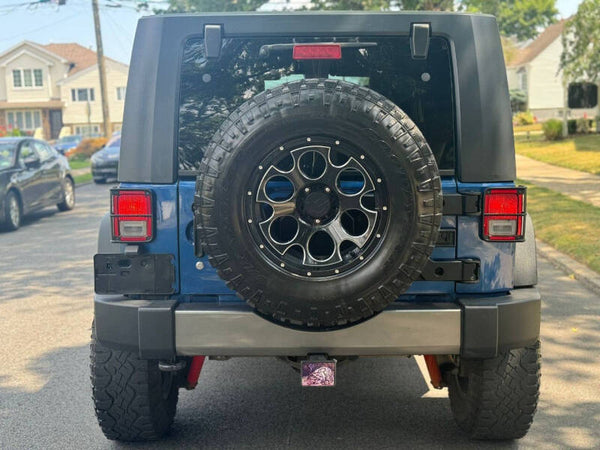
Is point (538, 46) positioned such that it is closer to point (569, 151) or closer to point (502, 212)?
point (569, 151)

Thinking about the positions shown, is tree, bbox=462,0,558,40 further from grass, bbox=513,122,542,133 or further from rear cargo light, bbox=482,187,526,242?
rear cargo light, bbox=482,187,526,242

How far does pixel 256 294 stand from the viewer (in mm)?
3914

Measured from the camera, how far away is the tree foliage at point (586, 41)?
3753 cm

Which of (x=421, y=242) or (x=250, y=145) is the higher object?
(x=250, y=145)

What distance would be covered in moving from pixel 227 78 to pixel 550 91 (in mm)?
68663

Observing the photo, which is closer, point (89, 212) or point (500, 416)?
point (500, 416)

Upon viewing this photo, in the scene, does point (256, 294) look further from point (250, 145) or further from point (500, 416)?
point (500, 416)

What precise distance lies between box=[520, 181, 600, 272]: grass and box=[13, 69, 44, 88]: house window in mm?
68605

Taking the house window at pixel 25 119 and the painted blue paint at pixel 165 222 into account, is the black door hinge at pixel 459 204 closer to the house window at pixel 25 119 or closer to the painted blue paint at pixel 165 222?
the painted blue paint at pixel 165 222

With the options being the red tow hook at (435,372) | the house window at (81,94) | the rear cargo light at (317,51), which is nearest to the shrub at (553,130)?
the red tow hook at (435,372)

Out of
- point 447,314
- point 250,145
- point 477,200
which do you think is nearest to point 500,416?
point 447,314

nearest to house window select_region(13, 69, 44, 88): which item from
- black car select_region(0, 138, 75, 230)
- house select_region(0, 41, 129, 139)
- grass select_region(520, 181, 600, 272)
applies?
house select_region(0, 41, 129, 139)

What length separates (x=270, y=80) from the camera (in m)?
4.45

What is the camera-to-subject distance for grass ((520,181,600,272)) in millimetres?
10984
